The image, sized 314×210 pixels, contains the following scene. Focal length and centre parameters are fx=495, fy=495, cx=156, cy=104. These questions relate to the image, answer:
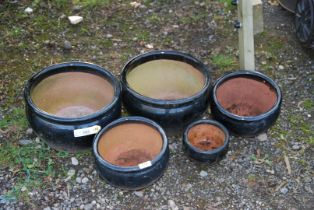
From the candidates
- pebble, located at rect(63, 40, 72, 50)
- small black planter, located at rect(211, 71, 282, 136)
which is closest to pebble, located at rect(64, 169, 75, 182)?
small black planter, located at rect(211, 71, 282, 136)

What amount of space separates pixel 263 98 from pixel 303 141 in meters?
0.28

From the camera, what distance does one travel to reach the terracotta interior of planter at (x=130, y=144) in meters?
2.21

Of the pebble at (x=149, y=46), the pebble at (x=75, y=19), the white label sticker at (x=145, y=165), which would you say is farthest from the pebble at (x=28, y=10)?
the white label sticker at (x=145, y=165)

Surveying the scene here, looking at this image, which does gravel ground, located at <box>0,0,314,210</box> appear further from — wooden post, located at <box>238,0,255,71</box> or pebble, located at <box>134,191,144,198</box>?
wooden post, located at <box>238,0,255,71</box>

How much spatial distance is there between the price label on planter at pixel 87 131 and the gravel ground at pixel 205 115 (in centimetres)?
16

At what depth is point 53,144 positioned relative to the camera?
2.28 metres

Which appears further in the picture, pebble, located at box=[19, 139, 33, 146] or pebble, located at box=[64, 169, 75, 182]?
pebble, located at box=[19, 139, 33, 146]

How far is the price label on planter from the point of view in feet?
7.13

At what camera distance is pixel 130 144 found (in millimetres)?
2287

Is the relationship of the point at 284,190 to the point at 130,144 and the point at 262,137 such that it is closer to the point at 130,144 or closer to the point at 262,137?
the point at 262,137

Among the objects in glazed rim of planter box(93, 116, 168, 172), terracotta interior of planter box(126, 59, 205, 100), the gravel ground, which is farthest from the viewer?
terracotta interior of planter box(126, 59, 205, 100)

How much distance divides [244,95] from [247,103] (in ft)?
0.14

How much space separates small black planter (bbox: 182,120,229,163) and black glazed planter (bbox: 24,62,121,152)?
13.6 inches

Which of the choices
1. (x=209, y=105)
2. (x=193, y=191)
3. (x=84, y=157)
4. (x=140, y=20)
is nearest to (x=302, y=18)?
(x=209, y=105)
